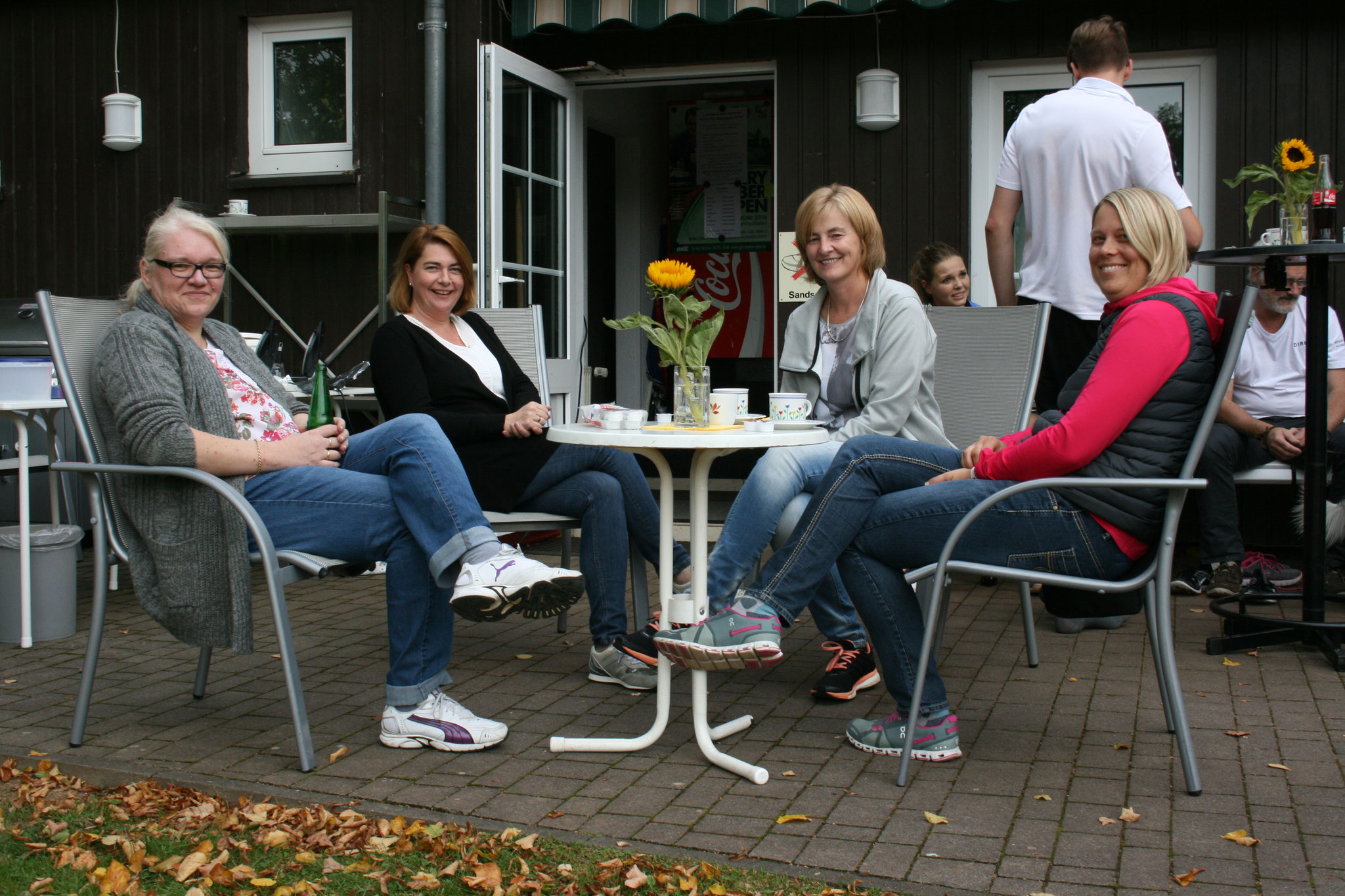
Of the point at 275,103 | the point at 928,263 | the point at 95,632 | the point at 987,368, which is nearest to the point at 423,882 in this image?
the point at 95,632

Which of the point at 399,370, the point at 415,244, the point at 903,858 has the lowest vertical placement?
the point at 903,858

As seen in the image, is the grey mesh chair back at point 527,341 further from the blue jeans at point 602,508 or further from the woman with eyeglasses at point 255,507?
the woman with eyeglasses at point 255,507

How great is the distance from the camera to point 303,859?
2.17 metres

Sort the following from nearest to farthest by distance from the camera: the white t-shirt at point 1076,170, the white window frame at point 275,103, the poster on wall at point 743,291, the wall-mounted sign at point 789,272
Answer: the white t-shirt at point 1076,170 < the wall-mounted sign at point 789,272 < the white window frame at point 275,103 < the poster on wall at point 743,291

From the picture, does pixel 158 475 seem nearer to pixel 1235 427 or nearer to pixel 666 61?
pixel 1235 427

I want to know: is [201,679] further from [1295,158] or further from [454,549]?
[1295,158]

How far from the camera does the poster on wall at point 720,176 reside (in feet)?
27.5

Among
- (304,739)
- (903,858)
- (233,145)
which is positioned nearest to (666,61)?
(233,145)

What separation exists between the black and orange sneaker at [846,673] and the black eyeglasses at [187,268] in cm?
187

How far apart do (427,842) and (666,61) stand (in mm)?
4923

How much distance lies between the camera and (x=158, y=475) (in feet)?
8.71

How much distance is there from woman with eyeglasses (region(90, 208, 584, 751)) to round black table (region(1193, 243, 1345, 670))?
7.33 ft

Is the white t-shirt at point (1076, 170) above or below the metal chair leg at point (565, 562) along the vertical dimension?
above

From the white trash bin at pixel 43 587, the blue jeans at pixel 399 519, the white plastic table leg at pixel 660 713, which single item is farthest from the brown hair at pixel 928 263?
the white trash bin at pixel 43 587
